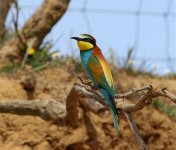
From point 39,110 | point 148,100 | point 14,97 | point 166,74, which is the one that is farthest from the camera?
point 166,74

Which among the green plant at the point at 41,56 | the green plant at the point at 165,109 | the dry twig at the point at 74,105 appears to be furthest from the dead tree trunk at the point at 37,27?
the dry twig at the point at 74,105

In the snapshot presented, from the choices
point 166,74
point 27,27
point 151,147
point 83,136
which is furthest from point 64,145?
point 166,74

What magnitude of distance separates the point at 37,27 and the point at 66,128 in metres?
1.19

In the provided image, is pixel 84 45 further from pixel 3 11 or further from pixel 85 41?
pixel 3 11

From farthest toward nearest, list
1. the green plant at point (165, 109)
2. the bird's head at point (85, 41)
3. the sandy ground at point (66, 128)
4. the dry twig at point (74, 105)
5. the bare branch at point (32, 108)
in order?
the green plant at point (165, 109) < the sandy ground at point (66, 128) < the bare branch at point (32, 108) < the bird's head at point (85, 41) < the dry twig at point (74, 105)

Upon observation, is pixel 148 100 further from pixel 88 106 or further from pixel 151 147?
pixel 151 147

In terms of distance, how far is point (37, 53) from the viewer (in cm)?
533

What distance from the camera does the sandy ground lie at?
4344mm

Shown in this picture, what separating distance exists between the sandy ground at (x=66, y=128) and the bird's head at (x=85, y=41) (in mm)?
1091

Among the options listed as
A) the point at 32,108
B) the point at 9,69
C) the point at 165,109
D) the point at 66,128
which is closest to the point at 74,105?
the point at 32,108

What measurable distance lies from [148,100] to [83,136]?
4.85 ft

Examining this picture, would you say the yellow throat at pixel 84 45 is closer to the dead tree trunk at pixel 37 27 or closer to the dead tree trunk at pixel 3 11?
the dead tree trunk at pixel 37 27

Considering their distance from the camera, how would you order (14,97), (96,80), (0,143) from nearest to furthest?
(96,80)
(0,143)
(14,97)

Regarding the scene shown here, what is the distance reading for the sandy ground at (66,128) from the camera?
14.3 ft
